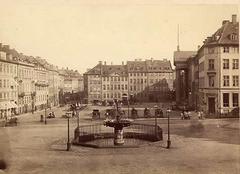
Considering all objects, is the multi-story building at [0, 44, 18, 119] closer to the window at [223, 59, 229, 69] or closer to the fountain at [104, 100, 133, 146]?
the fountain at [104, 100, 133, 146]

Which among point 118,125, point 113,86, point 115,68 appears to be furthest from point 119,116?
point 113,86

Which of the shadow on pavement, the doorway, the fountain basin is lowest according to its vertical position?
the shadow on pavement

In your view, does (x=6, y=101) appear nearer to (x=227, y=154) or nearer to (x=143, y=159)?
(x=143, y=159)

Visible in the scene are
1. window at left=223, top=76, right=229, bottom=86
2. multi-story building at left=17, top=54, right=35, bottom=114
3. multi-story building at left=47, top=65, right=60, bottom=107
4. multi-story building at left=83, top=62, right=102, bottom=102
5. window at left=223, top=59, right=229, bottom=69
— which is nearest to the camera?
multi-story building at left=17, top=54, right=35, bottom=114

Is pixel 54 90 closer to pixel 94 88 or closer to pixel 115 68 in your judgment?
pixel 115 68

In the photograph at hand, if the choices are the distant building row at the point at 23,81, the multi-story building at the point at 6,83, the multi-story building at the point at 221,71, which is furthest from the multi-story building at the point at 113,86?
the multi-story building at the point at 6,83

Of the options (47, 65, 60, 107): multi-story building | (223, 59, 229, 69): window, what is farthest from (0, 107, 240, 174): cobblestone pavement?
(47, 65, 60, 107): multi-story building
